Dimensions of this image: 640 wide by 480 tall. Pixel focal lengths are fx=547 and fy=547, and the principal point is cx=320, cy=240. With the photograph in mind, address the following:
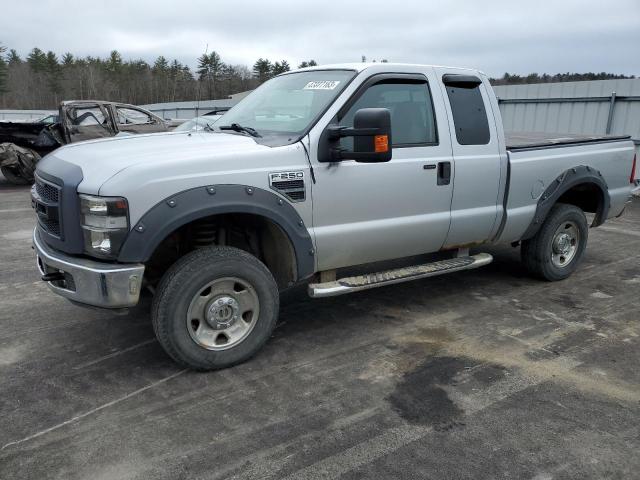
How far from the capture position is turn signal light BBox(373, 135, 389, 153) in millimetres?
3588

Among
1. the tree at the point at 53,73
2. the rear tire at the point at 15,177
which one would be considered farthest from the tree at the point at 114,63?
the rear tire at the point at 15,177

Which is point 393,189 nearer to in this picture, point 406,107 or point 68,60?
point 406,107

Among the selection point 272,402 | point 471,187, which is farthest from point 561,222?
point 272,402

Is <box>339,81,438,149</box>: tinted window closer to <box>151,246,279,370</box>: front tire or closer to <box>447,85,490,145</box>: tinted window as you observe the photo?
<box>447,85,490,145</box>: tinted window

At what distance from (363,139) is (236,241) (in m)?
1.25

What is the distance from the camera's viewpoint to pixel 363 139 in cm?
363

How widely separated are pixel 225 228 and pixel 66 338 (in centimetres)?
154

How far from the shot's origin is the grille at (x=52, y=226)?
348 cm

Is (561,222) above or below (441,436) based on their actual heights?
above

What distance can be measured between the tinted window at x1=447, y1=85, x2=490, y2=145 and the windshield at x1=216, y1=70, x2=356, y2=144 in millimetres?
1017

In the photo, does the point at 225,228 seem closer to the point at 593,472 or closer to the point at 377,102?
the point at 377,102

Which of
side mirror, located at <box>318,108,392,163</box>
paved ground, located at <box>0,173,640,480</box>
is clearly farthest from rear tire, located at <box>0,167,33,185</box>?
side mirror, located at <box>318,108,392,163</box>

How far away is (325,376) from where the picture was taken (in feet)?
11.8

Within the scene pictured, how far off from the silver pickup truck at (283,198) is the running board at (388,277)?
0.05ft
